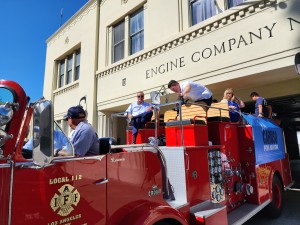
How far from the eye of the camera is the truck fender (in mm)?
2429

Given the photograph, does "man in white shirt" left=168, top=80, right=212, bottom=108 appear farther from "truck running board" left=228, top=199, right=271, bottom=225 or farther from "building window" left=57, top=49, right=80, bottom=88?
"building window" left=57, top=49, right=80, bottom=88

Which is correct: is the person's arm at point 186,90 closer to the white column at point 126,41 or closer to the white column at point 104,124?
the white column at point 126,41

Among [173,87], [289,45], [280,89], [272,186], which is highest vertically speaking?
[289,45]

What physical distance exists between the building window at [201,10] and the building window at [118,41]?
11.9 feet

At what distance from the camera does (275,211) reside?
538cm

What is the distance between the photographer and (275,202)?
17.9 feet

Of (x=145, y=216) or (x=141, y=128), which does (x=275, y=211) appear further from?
(x=145, y=216)

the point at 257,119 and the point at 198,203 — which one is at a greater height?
the point at 257,119

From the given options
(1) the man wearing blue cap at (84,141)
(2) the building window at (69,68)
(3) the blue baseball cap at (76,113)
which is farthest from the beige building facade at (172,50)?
(1) the man wearing blue cap at (84,141)

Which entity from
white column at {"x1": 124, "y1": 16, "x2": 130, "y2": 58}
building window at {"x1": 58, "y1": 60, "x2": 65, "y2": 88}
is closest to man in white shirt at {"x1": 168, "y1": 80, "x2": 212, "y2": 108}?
white column at {"x1": 124, "y1": 16, "x2": 130, "y2": 58}

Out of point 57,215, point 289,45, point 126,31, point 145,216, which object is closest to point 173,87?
point 145,216

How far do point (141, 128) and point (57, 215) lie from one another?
331 centimetres

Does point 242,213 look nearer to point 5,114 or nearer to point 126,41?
point 5,114

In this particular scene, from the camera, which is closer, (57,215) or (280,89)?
(57,215)
